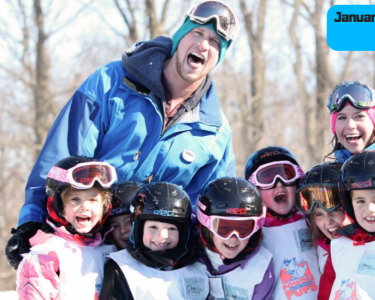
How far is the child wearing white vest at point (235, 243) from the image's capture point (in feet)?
12.8

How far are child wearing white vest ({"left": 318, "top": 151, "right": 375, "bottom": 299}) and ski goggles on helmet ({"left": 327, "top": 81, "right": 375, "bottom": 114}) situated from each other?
0.84 m

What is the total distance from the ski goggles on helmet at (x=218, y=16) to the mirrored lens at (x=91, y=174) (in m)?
1.70

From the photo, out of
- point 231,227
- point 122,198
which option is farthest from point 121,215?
point 231,227

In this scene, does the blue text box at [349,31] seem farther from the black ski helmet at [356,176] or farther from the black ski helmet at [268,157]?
the black ski helmet at [356,176]

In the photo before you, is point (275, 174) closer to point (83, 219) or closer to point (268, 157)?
point (268, 157)

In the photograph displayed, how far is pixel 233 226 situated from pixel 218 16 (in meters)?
2.00

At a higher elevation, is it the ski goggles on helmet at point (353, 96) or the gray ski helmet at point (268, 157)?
the ski goggles on helmet at point (353, 96)

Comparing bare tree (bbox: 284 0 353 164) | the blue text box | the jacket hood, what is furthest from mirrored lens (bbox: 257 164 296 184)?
bare tree (bbox: 284 0 353 164)

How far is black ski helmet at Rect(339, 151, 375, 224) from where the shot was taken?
3.63 m

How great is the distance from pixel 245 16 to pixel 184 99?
1486 cm

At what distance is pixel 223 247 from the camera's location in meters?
3.95

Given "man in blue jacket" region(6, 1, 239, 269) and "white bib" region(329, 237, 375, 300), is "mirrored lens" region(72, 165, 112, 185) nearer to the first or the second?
"man in blue jacket" region(6, 1, 239, 269)

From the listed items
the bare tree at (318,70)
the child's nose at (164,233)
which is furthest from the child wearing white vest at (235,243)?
the bare tree at (318,70)

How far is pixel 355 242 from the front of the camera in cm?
368
